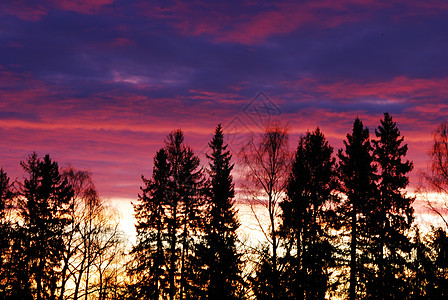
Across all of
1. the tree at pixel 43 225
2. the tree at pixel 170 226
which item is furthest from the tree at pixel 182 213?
the tree at pixel 43 225

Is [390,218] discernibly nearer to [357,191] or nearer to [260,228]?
[357,191]

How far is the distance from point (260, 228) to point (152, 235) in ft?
50.9

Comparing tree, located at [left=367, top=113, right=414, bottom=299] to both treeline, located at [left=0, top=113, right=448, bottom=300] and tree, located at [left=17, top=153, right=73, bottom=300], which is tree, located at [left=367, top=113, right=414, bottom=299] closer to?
treeline, located at [left=0, top=113, right=448, bottom=300]

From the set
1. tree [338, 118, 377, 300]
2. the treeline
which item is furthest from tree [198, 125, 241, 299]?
tree [338, 118, 377, 300]

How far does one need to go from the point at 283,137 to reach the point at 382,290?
1210 centimetres

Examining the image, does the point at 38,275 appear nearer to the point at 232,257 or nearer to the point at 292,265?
the point at 232,257

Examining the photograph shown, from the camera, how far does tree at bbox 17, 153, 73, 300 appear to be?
36.1m

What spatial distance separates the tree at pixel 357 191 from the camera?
98.8 feet

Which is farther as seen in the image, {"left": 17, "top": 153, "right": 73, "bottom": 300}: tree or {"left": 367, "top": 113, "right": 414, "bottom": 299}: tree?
{"left": 17, "top": 153, "right": 73, "bottom": 300}: tree

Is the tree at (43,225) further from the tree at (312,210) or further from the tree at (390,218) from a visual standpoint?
the tree at (390,218)

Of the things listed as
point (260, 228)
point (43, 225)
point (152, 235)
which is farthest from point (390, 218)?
point (43, 225)

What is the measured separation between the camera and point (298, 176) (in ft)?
109

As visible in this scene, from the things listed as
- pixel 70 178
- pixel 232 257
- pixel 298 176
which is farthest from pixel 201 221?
pixel 70 178

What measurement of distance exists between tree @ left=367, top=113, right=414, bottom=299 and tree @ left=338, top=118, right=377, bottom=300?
677 millimetres
